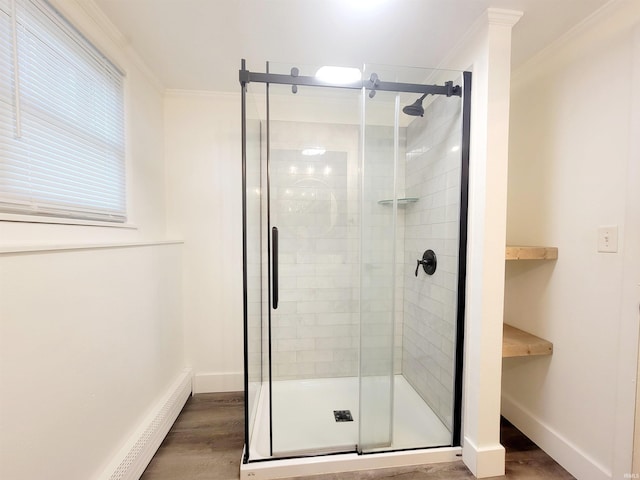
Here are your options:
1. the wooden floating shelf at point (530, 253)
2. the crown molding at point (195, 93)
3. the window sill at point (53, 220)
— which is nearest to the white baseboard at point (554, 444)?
the wooden floating shelf at point (530, 253)

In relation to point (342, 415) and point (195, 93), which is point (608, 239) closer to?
point (342, 415)

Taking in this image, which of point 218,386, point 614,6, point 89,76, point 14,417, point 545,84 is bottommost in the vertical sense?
point 218,386

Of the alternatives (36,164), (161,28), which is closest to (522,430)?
(36,164)

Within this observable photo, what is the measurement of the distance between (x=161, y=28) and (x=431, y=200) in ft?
6.28

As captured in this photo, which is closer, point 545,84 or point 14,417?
point 14,417

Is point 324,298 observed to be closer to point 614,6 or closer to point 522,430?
point 522,430

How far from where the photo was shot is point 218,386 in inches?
84.3

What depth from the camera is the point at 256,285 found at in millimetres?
1704

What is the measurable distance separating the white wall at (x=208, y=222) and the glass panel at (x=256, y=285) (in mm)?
423

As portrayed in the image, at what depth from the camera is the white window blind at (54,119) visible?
3.05ft

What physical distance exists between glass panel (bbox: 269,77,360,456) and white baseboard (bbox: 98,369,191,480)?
0.69 metres

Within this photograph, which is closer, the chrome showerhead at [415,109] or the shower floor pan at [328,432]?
the shower floor pan at [328,432]

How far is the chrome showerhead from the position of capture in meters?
1.69

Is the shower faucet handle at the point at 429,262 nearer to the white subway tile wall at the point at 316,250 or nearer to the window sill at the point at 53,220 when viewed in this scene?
the white subway tile wall at the point at 316,250
